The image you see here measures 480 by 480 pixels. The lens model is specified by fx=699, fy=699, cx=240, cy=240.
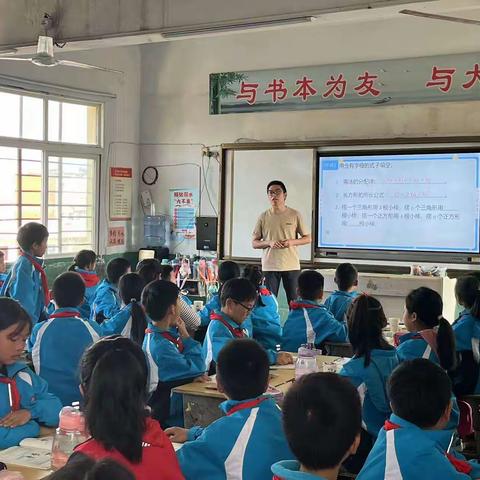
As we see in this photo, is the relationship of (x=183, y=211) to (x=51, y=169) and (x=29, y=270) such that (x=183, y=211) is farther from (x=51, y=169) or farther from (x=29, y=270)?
(x=29, y=270)

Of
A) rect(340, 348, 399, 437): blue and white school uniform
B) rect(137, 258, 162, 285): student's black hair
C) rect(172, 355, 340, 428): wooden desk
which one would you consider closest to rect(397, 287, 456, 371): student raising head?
rect(340, 348, 399, 437): blue and white school uniform

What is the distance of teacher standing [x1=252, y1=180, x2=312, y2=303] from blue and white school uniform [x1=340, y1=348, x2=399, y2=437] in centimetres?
332

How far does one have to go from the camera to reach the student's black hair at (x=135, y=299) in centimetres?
376

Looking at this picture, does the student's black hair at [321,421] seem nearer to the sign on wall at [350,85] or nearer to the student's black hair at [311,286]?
the student's black hair at [311,286]

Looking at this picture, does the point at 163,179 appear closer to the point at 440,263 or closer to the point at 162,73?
the point at 162,73

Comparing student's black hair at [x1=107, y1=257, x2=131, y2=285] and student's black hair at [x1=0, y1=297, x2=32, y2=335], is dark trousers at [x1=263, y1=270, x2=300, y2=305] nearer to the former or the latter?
student's black hair at [x1=107, y1=257, x2=131, y2=285]

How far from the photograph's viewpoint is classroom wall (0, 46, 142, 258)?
729cm

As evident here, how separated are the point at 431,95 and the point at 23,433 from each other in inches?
208

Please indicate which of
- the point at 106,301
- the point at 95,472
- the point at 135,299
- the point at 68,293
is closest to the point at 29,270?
the point at 106,301

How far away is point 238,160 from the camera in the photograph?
294 inches

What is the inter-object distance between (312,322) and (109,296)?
143 centimetres

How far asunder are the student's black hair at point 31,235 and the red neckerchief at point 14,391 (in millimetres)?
2270

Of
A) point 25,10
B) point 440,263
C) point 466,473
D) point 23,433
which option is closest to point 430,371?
point 466,473

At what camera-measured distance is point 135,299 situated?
3.91 metres
